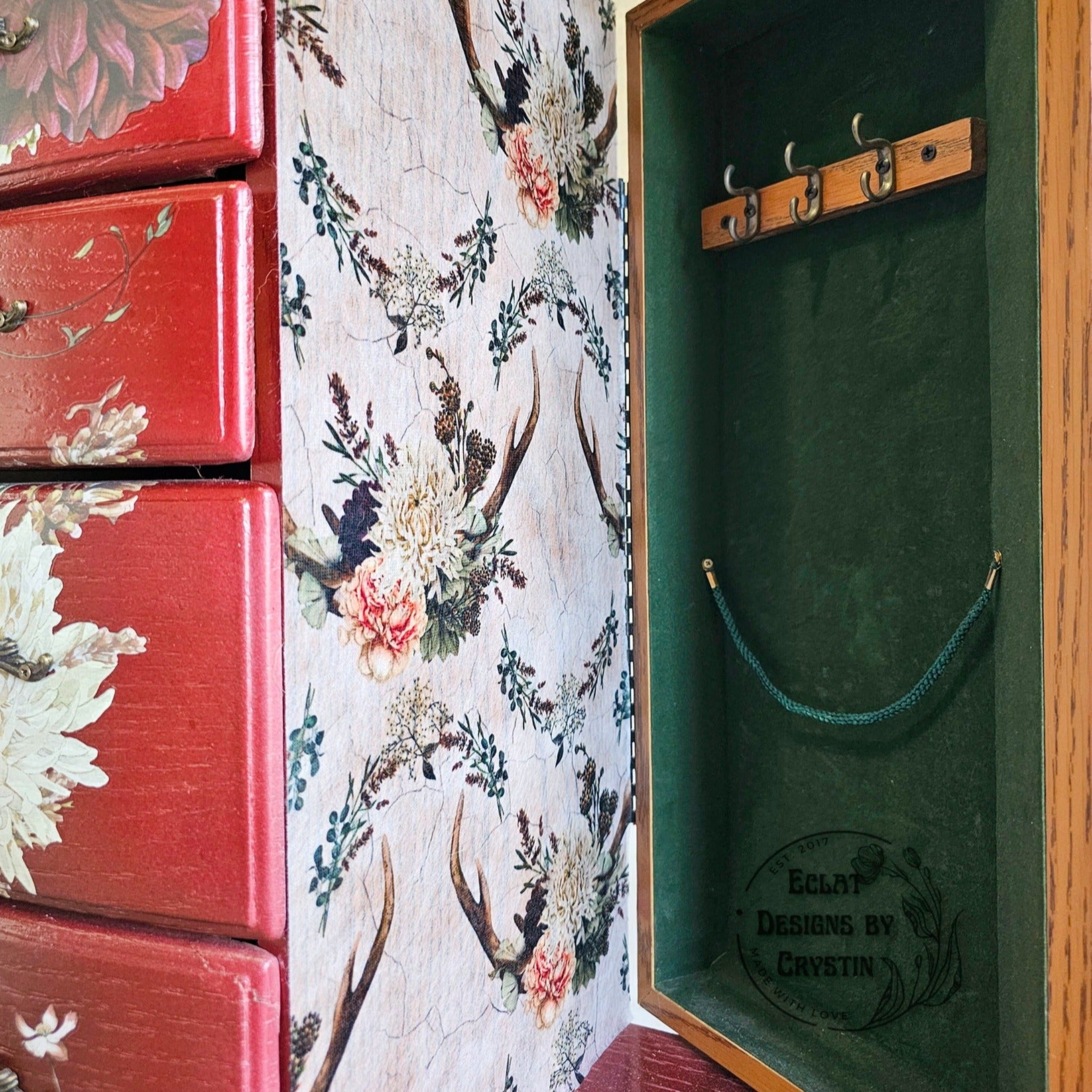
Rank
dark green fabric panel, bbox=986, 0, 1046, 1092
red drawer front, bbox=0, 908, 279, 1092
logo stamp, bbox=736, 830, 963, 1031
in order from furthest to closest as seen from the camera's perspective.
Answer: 1. logo stamp, bbox=736, 830, 963, 1031
2. dark green fabric panel, bbox=986, 0, 1046, 1092
3. red drawer front, bbox=0, 908, 279, 1092

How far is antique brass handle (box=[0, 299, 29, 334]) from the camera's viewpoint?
623 mm

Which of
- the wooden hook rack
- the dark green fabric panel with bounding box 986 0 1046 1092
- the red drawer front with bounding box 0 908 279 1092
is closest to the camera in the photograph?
the red drawer front with bounding box 0 908 279 1092

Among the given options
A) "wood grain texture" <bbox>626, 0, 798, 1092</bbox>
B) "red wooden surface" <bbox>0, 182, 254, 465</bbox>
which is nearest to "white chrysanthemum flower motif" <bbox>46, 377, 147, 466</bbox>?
"red wooden surface" <bbox>0, 182, 254, 465</bbox>

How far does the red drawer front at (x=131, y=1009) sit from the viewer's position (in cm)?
56

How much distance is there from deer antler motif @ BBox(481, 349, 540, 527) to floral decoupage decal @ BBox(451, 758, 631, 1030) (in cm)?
24

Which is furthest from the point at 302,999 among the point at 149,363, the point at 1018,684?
the point at 1018,684

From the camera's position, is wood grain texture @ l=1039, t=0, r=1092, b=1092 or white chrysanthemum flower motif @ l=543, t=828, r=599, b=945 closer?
wood grain texture @ l=1039, t=0, r=1092, b=1092

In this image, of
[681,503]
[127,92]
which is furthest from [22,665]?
[681,503]

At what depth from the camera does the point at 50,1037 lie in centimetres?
61

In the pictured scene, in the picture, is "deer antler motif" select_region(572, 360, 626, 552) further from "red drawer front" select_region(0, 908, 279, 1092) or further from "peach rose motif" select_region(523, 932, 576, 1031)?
"red drawer front" select_region(0, 908, 279, 1092)

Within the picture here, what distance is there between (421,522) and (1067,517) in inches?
17.6

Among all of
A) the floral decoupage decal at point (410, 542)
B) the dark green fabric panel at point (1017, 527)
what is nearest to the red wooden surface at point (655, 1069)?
the dark green fabric panel at point (1017, 527)

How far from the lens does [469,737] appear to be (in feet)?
2.48

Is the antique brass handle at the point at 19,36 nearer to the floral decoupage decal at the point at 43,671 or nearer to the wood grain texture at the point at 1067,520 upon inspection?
the floral decoupage decal at the point at 43,671
